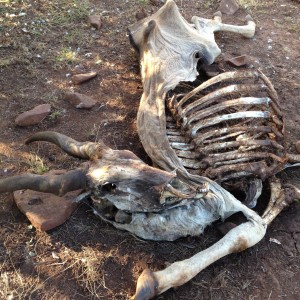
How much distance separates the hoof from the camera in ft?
9.00

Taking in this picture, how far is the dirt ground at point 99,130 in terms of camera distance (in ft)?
9.82

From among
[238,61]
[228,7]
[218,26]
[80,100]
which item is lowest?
[238,61]

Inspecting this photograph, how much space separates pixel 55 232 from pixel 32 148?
0.98 meters

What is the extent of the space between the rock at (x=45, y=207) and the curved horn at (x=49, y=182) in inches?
12.8

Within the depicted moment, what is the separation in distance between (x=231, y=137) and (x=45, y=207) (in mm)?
1642

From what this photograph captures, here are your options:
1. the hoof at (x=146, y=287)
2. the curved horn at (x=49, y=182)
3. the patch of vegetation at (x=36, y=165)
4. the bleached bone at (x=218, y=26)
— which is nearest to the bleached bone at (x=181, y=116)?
the hoof at (x=146, y=287)

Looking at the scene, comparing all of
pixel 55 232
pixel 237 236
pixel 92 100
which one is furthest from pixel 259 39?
pixel 55 232

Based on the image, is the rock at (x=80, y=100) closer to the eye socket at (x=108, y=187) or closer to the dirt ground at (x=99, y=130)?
the dirt ground at (x=99, y=130)

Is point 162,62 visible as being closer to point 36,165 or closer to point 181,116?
point 181,116

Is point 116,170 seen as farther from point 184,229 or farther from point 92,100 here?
point 92,100

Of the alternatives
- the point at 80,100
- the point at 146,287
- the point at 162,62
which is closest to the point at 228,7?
the point at 162,62

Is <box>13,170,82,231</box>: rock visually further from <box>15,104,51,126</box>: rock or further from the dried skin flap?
<box>15,104,51,126</box>: rock

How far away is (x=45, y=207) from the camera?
3.31 metres

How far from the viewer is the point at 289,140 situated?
4238 millimetres
